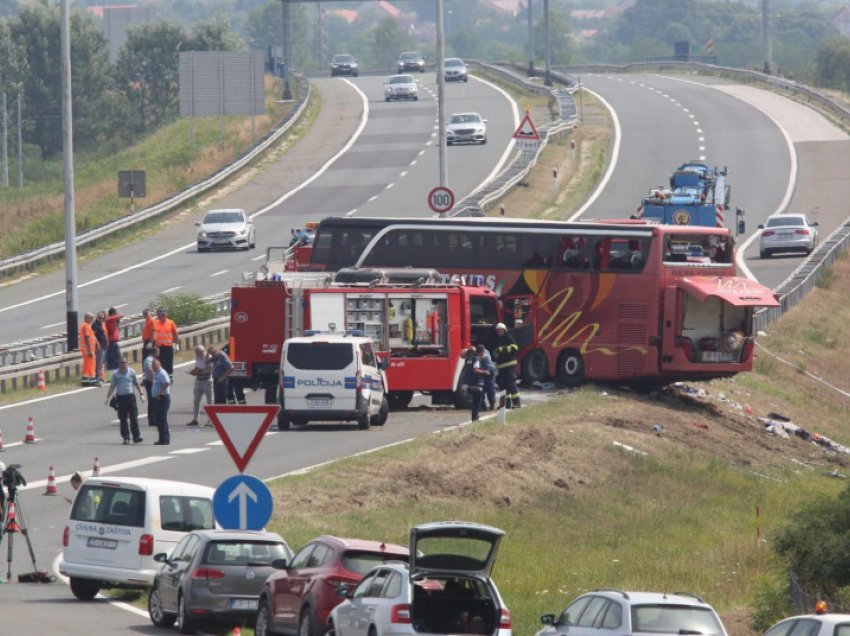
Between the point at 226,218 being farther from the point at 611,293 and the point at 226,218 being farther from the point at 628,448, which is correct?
the point at 628,448

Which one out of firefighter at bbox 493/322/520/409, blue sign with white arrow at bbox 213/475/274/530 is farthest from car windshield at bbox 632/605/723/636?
firefighter at bbox 493/322/520/409

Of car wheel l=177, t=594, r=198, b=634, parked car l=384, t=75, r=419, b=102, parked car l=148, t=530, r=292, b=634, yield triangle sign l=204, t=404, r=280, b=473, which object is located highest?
parked car l=384, t=75, r=419, b=102

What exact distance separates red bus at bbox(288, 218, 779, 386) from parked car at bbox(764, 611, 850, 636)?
2353cm

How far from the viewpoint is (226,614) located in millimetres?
18781

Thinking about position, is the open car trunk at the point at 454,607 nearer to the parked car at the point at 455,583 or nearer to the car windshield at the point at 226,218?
the parked car at the point at 455,583

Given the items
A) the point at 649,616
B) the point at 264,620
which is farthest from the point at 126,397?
the point at 649,616

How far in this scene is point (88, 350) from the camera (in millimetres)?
39219

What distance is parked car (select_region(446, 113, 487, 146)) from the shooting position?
277ft

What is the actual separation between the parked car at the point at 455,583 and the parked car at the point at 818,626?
8.11 feet

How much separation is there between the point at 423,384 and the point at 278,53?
82951 mm

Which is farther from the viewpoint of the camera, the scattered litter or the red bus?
the red bus

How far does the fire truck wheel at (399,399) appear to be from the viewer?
3691 centimetres

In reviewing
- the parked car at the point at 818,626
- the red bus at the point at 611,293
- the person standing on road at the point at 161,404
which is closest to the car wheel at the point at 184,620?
the parked car at the point at 818,626

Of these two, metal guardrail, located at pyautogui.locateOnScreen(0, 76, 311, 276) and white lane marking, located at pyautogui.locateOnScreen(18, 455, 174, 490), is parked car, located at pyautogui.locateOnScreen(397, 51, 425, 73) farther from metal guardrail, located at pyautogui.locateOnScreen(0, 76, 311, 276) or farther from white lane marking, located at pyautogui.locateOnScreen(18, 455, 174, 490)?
white lane marking, located at pyautogui.locateOnScreen(18, 455, 174, 490)
